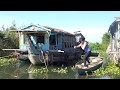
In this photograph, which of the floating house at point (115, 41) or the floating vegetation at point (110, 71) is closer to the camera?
the floating vegetation at point (110, 71)

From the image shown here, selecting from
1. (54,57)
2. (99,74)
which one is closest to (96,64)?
(99,74)

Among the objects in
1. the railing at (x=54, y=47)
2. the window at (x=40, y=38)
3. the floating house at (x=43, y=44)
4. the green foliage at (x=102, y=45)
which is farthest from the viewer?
the green foliage at (x=102, y=45)

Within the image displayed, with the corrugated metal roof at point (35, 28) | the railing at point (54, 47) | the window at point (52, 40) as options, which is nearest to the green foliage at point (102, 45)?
the window at point (52, 40)

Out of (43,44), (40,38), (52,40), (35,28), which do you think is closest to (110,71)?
(43,44)

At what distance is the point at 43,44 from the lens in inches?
585

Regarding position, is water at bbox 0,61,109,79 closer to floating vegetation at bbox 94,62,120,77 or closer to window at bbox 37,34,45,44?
floating vegetation at bbox 94,62,120,77

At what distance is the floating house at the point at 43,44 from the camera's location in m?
14.2

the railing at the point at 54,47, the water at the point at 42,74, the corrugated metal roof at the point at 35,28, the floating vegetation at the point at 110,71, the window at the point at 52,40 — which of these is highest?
the corrugated metal roof at the point at 35,28

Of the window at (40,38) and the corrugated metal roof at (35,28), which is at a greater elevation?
the corrugated metal roof at (35,28)

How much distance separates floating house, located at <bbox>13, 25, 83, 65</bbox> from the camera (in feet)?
46.5

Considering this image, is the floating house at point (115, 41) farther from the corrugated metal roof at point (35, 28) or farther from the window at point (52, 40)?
the corrugated metal roof at point (35, 28)

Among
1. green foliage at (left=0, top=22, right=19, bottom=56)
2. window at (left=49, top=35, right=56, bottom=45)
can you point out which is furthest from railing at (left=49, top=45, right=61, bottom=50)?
green foliage at (left=0, top=22, right=19, bottom=56)
